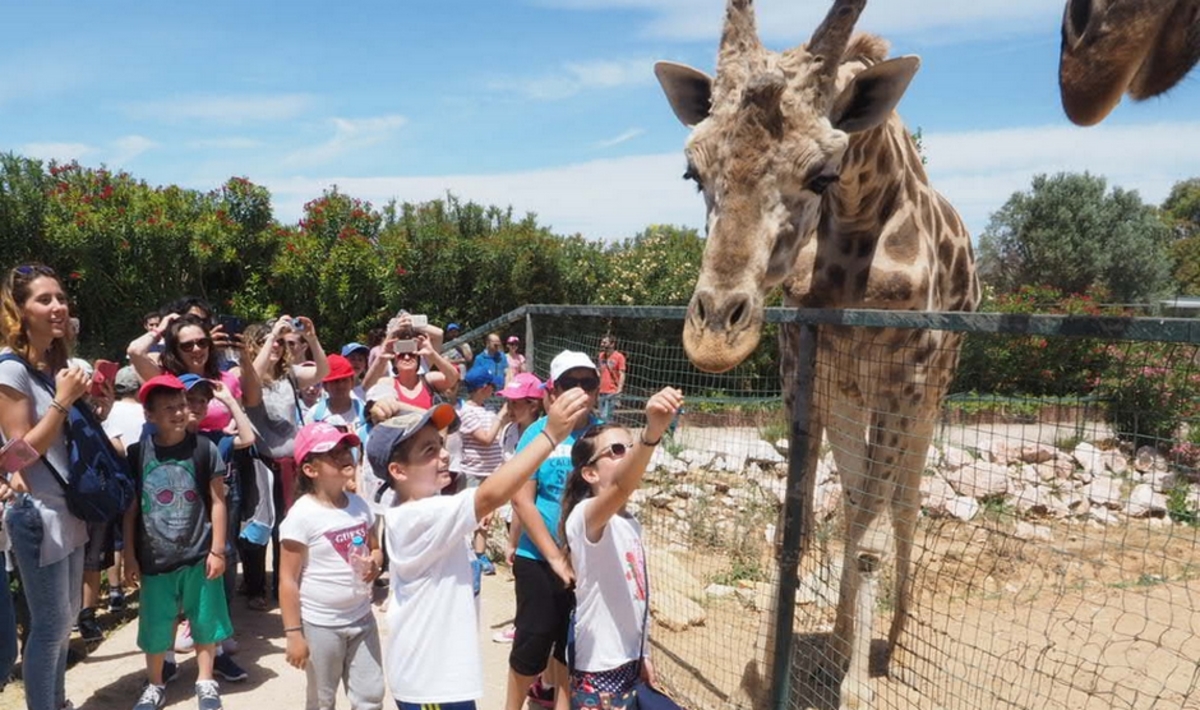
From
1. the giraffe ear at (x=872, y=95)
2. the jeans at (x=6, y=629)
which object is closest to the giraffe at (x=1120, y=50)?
the giraffe ear at (x=872, y=95)

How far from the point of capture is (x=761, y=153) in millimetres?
3068

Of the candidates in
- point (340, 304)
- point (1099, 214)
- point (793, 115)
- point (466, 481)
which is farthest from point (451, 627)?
point (1099, 214)

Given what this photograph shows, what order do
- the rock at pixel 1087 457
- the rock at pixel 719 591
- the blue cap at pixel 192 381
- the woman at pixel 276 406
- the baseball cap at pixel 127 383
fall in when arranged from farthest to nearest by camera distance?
the rock at pixel 1087 457, the rock at pixel 719 591, the baseball cap at pixel 127 383, the woman at pixel 276 406, the blue cap at pixel 192 381

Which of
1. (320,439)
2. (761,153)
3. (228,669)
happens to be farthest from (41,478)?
(761,153)

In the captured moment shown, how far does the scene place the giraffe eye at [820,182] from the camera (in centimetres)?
316

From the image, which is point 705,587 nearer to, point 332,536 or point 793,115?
point 332,536

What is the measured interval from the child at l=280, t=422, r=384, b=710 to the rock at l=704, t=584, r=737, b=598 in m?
3.17

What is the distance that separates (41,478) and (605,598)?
8.11 ft

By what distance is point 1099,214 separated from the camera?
84.8 ft

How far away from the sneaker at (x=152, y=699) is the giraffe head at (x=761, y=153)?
3.10 metres

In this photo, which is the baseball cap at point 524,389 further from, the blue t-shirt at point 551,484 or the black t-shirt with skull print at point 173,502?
the black t-shirt with skull print at point 173,502

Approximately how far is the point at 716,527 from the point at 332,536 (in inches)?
181

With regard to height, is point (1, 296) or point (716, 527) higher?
point (1, 296)

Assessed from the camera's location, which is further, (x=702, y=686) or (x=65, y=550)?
(x=702, y=686)
